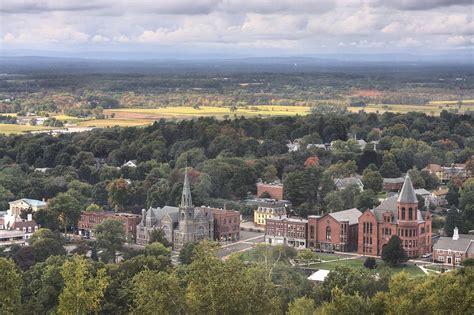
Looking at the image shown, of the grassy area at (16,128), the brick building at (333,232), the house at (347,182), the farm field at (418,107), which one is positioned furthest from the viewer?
the farm field at (418,107)

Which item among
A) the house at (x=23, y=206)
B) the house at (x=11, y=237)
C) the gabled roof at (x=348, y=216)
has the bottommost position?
the house at (x=11, y=237)

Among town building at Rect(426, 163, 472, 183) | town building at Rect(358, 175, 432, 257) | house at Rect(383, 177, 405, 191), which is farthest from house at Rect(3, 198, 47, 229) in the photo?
town building at Rect(426, 163, 472, 183)

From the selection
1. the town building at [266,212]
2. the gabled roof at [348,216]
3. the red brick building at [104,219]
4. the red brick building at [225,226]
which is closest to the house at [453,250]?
the gabled roof at [348,216]

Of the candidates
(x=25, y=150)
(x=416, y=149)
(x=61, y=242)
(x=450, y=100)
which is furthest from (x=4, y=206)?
(x=450, y=100)

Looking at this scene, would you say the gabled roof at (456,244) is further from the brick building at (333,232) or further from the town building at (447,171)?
the town building at (447,171)

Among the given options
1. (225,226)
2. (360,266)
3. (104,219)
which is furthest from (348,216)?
(104,219)
